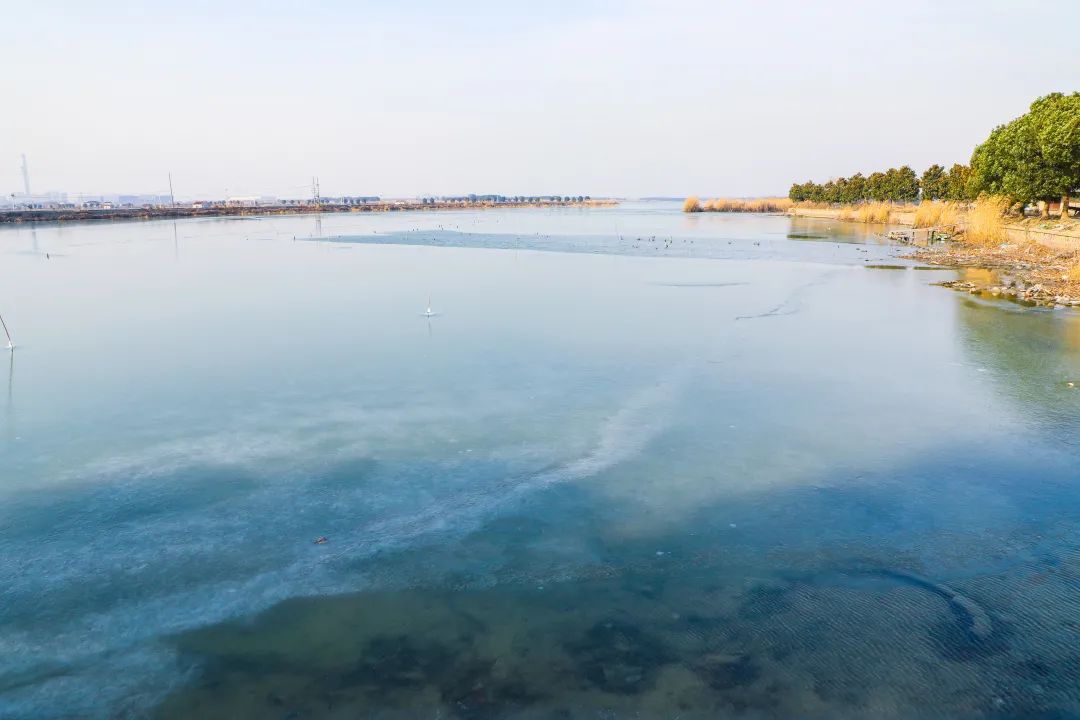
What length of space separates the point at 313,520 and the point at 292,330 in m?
8.61

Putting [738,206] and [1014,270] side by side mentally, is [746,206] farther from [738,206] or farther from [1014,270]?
[1014,270]

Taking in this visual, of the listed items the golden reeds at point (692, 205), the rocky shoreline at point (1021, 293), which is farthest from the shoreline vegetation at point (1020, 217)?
the golden reeds at point (692, 205)

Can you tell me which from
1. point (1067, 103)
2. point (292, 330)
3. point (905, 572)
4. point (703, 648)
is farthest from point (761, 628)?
point (1067, 103)

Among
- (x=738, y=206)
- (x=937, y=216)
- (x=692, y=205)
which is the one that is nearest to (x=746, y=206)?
(x=738, y=206)

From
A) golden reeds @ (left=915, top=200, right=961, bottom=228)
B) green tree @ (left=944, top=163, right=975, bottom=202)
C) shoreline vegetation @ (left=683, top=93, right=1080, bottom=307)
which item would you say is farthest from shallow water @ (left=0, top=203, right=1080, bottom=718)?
green tree @ (left=944, top=163, right=975, bottom=202)

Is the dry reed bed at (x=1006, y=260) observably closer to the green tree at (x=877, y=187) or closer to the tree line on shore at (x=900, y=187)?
the tree line on shore at (x=900, y=187)

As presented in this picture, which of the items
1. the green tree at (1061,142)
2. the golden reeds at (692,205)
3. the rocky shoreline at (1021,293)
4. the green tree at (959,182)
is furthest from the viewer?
the golden reeds at (692,205)

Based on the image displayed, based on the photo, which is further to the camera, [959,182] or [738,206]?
[738,206]

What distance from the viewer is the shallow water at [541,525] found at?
13.0 feet

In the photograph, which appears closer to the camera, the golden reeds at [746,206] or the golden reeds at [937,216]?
the golden reeds at [937,216]

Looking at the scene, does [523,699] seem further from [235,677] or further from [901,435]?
[901,435]

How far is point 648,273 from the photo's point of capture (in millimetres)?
23391

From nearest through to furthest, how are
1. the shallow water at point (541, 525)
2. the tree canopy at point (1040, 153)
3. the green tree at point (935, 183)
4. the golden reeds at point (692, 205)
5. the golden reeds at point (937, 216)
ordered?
the shallow water at point (541, 525)
the tree canopy at point (1040, 153)
the golden reeds at point (937, 216)
the green tree at point (935, 183)
the golden reeds at point (692, 205)

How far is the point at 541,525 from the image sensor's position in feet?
18.8
